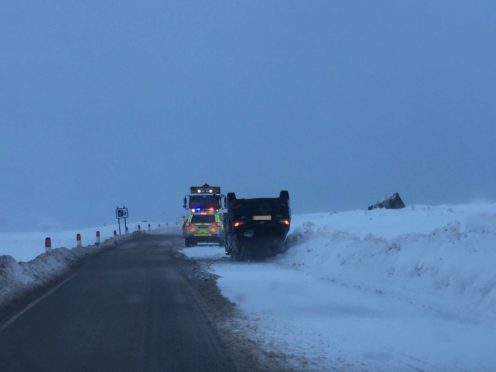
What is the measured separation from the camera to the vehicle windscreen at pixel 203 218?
42.3m

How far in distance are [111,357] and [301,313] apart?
16.0ft

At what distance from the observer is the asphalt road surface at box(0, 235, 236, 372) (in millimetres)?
9227

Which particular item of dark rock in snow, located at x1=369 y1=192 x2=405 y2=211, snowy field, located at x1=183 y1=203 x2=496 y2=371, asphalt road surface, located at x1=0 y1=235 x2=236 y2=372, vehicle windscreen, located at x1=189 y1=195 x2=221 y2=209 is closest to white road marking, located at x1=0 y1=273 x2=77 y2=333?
asphalt road surface, located at x1=0 y1=235 x2=236 y2=372

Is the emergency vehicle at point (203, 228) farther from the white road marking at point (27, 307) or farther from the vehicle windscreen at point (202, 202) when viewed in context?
the white road marking at point (27, 307)

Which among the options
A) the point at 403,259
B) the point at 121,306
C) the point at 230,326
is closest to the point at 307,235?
the point at 403,259

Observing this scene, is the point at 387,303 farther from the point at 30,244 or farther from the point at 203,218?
the point at 30,244

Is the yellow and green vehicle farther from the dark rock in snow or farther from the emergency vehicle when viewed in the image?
the dark rock in snow

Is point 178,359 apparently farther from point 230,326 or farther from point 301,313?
point 301,313

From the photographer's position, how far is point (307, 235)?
95.6ft

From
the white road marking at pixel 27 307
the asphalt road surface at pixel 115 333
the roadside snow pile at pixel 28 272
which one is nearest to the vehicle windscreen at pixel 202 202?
the roadside snow pile at pixel 28 272

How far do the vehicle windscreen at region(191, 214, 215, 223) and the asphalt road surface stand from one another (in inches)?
883

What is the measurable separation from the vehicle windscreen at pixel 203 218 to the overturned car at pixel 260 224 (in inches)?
522

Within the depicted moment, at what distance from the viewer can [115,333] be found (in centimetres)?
1155

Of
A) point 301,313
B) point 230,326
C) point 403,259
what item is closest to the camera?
point 230,326
